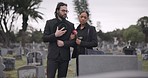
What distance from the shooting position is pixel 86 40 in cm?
534

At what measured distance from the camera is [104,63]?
6.38 meters

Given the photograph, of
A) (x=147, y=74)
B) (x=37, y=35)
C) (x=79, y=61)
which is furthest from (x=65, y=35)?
(x=37, y=35)

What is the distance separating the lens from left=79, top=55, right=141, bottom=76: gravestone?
20.5 feet

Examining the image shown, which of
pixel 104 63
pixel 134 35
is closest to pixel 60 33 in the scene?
pixel 104 63

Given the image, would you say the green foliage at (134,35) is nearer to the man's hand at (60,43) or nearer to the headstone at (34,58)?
the headstone at (34,58)

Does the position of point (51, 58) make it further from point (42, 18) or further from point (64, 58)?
point (42, 18)

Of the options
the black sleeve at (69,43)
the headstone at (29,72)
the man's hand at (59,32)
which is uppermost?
the man's hand at (59,32)

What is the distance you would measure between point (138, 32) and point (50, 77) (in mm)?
82346

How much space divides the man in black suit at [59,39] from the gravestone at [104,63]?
1.28 m

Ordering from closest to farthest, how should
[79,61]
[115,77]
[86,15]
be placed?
[115,77]
[86,15]
[79,61]

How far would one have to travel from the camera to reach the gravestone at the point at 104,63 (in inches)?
246

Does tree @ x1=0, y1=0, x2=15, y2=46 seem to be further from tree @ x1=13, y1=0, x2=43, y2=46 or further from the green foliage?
the green foliage

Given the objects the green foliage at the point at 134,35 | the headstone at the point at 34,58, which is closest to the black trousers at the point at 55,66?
the headstone at the point at 34,58

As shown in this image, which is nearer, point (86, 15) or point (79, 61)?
point (86, 15)
